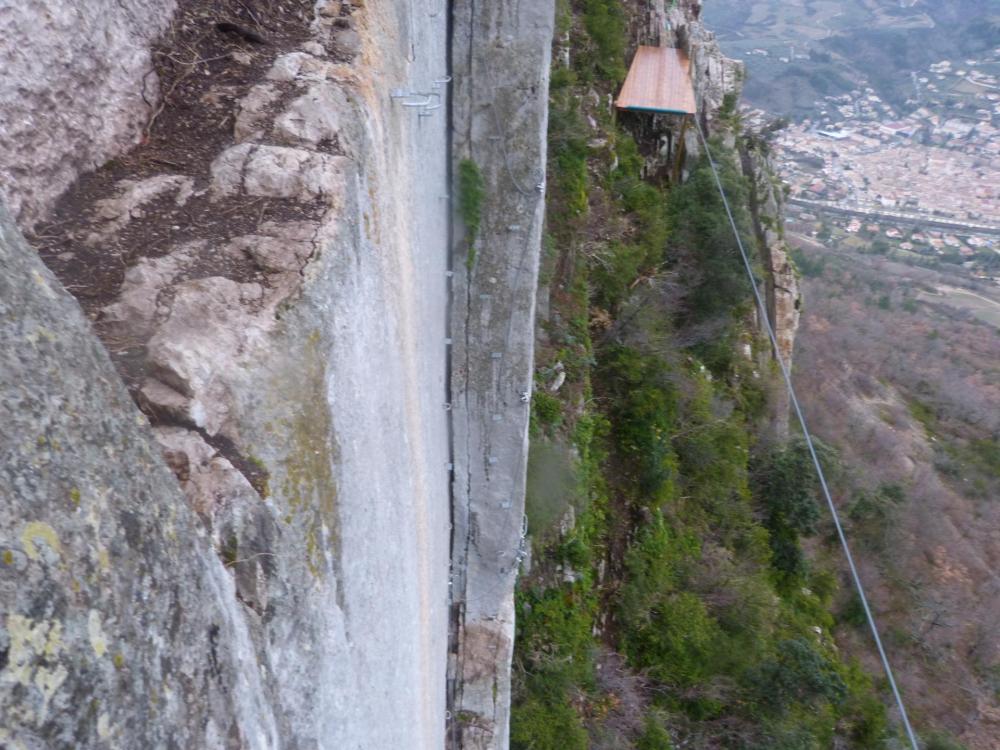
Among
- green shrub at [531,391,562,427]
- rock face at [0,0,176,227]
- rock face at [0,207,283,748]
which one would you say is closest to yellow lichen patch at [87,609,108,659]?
rock face at [0,207,283,748]

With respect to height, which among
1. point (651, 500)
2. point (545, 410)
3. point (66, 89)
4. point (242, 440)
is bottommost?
point (651, 500)

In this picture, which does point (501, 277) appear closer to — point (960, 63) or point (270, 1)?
point (270, 1)

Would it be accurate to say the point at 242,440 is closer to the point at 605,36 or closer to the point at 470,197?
the point at 470,197

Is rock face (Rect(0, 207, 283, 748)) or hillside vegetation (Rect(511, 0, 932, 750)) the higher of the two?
rock face (Rect(0, 207, 283, 748))

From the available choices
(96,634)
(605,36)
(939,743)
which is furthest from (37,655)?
(939,743)

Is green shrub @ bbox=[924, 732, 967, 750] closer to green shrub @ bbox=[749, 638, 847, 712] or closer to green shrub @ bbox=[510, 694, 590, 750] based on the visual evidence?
green shrub @ bbox=[749, 638, 847, 712]

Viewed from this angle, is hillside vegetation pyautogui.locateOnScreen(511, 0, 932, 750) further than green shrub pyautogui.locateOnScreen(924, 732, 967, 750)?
No
